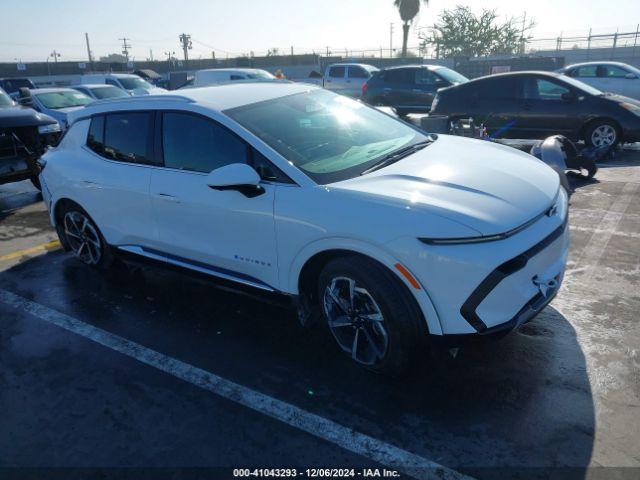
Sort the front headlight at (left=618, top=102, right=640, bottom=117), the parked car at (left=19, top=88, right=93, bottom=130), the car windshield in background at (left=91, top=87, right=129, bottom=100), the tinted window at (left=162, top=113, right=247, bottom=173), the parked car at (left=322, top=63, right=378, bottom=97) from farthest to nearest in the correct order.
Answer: the parked car at (left=322, top=63, right=378, bottom=97)
the car windshield in background at (left=91, top=87, right=129, bottom=100)
the parked car at (left=19, top=88, right=93, bottom=130)
the front headlight at (left=618, top=102, right=640, bottom=117)
the tinted window at (left=162, top=113, right=247, bottom=173)

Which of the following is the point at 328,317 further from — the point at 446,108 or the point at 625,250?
the point at 446,108

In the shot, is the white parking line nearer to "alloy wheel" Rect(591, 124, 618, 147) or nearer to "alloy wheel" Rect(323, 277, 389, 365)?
"alloy wheel" Rect(323, 277, 389, 365)

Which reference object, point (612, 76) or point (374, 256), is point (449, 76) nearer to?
point (612, 76)

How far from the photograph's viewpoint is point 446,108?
33.2 feet

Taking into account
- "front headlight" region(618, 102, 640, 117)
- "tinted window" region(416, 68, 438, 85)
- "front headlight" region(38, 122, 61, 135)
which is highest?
"tinted window" region(416, 68, 438, 85)

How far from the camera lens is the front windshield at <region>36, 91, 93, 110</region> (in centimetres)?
1322

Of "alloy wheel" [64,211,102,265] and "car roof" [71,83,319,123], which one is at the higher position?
"car roof" [71,83,319,123]

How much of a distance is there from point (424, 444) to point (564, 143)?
6.12 metres

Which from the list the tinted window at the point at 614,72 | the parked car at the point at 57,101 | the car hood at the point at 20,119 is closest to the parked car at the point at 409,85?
the tinted window at the point at 614,72

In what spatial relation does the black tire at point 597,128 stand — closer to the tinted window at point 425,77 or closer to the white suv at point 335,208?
the white suv at point 335,208

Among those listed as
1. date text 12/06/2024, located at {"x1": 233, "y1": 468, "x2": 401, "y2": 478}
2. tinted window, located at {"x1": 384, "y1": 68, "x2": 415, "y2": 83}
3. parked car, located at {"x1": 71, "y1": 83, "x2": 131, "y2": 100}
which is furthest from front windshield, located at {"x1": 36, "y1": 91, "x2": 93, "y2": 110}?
date text 12/06/2024, located at {"x1": 233, "y1": 468, "x2": 401, "y2": 478}

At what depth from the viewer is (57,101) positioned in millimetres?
13422

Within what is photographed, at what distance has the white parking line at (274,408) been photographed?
7.93 feet

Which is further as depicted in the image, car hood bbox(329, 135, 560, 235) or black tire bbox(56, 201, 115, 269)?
black tire bbox(56, 201, 115, 269)
